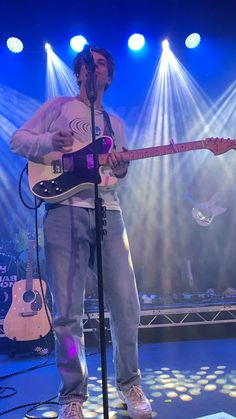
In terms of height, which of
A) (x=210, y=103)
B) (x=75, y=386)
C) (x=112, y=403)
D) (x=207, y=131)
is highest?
(x=210, y=103)

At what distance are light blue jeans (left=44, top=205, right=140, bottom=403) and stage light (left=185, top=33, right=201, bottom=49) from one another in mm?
2912

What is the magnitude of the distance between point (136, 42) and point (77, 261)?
3.05 metres

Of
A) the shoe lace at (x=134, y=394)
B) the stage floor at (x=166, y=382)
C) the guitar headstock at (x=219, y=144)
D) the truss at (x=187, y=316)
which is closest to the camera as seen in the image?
the shoe lace at (x=134, y=394)

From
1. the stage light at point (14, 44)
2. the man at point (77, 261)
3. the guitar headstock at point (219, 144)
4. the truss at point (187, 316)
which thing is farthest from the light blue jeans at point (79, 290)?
the stage light at point (14, 44)

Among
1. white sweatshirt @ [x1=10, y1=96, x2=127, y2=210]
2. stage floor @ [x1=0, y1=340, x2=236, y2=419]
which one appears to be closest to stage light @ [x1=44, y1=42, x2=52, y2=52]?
white sweatshirt @ [x1=10, y1=96, x2=127, y2=210]

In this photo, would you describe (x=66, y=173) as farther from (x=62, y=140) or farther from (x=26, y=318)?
(x=26, y=318)

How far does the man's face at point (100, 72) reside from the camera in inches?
86.4

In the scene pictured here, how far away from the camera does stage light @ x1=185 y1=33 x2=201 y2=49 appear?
4.31 metres

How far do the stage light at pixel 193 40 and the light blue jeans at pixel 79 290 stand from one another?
9.55 ft

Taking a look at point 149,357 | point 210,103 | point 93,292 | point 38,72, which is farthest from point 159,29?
point 149,357

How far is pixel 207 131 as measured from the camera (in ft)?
14.8

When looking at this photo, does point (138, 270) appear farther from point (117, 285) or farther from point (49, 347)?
point (117, 285)

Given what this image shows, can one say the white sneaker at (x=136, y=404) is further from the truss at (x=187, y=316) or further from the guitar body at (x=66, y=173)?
the truss at (x=187, y=316)

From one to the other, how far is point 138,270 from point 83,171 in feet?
8.11
